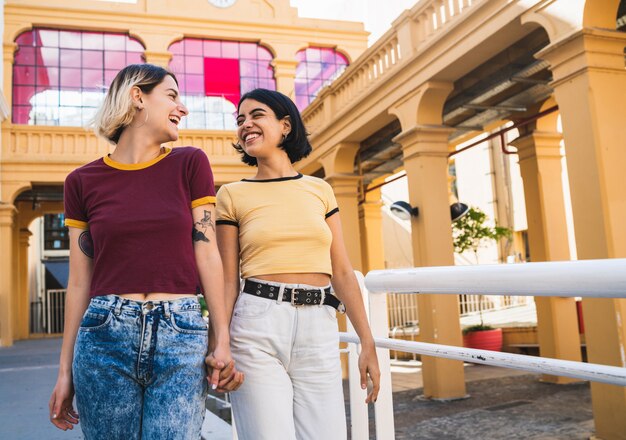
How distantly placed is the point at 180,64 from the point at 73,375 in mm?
14654

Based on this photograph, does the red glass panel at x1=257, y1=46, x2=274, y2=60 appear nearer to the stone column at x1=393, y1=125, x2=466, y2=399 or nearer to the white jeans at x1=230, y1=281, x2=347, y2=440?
the stone column at x1=393, y1=125, x2=466, y2=399

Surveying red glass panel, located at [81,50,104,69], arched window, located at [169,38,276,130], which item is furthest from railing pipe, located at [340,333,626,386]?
red glass panel, located at [81,50,104,69]

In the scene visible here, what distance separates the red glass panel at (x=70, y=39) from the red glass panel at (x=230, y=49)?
3.61 meters

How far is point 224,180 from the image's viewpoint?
14352mm

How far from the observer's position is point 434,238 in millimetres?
7941

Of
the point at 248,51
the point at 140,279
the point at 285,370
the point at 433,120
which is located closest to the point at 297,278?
the point at 285,370

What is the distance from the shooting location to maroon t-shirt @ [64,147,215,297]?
154cm

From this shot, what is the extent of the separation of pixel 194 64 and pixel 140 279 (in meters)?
14.6

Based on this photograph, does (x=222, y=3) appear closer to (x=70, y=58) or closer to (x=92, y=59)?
(x=92, y=59)

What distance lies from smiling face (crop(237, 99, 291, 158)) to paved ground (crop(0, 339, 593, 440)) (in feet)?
6.93

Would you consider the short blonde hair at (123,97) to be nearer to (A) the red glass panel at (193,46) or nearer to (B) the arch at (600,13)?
(B) the arch at (600,13)

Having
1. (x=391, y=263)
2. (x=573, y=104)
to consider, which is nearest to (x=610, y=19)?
(x=573, y=104)

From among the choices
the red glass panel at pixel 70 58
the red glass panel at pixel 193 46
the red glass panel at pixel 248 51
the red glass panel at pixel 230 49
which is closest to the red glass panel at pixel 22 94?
the red glass panel at pixel 70 58

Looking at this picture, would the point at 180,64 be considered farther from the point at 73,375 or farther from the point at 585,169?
the point at 73,375
